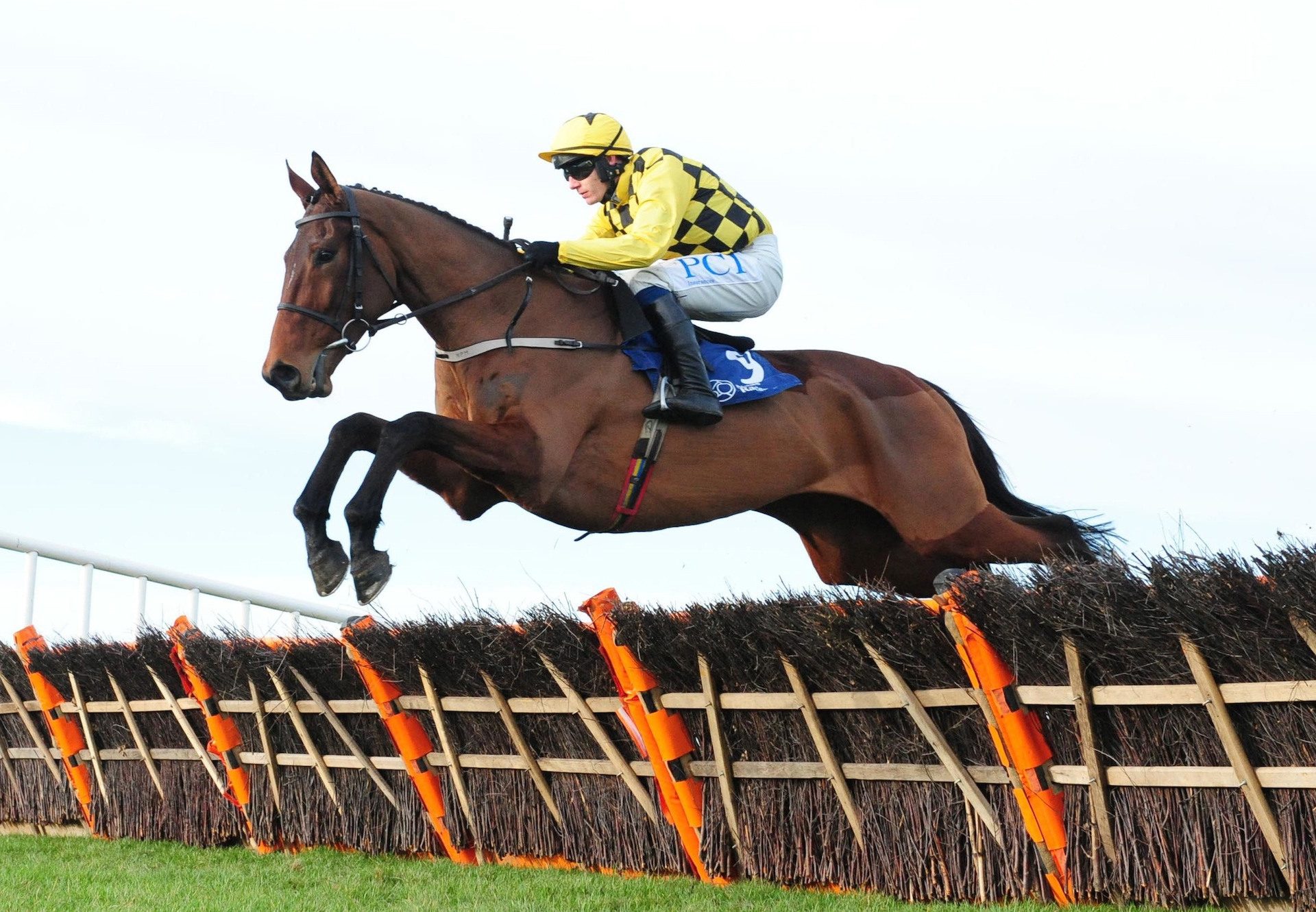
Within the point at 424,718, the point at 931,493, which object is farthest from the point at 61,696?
the point at 931,493

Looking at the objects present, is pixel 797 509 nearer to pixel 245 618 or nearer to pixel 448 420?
pixel 448 420

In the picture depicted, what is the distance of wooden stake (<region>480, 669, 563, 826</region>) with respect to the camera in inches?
237

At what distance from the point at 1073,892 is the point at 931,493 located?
1893 millimetres

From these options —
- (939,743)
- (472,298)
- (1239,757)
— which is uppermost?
(472,298)

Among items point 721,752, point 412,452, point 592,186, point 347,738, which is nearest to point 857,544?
point 721,752

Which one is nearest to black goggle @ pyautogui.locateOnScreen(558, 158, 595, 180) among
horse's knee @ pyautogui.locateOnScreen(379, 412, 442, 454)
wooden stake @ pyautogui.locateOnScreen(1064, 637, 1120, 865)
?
horse's knee @ pyautogui.locateOnScreen(379, 412, 442, 454)

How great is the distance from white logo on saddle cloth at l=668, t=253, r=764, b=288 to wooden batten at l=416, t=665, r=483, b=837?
2.13 metres

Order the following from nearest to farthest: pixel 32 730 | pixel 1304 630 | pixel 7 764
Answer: pixel 1304 630 → pixel 32 730 → pixel 7 764

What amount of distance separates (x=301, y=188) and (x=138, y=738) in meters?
4.20

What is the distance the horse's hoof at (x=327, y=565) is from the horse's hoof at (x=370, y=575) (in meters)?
0.05

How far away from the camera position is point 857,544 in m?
6.11

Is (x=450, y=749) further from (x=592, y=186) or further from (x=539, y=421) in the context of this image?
(x=592, y=186)

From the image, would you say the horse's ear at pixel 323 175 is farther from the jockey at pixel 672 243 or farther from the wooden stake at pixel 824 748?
the wooden stake at pixel 824 748

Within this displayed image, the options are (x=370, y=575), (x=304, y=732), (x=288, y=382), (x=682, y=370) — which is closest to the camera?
(x=370, y=575)
